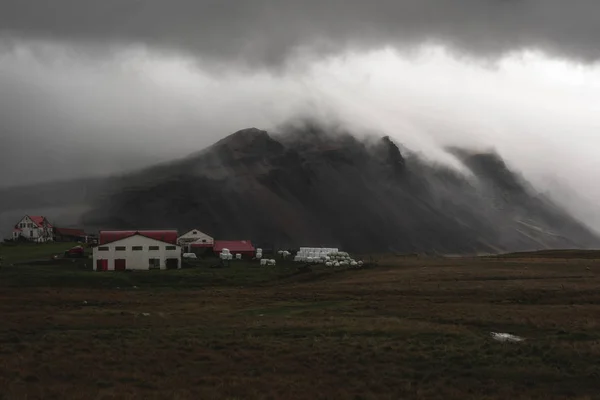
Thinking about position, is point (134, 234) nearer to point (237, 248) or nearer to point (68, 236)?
point (237, 248)

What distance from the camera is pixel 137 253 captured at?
92062mm

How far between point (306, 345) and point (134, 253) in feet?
219

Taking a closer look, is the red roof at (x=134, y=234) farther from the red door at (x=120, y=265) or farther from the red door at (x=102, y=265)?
the red door at (x=120, y=265)

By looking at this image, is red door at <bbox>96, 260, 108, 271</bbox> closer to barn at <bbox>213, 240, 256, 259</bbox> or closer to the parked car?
the parked car

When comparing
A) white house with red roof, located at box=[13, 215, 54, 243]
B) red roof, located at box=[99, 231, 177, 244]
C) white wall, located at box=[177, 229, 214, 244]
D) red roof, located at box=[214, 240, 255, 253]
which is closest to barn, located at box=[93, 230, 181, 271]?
red roof, located at box=[99, 231, 177, 244]

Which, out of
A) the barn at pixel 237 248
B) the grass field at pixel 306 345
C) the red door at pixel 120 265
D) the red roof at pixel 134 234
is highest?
the red roof at pixel 134 234

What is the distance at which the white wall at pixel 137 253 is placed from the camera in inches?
3546

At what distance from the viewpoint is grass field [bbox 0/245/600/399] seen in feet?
77.5

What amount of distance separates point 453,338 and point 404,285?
32962mm

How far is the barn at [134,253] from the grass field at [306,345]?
3031cm

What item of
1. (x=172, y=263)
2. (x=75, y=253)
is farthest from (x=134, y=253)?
(x=75, y=253)

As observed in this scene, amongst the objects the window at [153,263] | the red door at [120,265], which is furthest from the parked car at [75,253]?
the window at [153,263]

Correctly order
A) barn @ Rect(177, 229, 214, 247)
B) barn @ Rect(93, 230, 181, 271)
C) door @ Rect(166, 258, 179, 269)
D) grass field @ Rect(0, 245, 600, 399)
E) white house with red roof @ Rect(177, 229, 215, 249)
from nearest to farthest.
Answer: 1. grass field @ Rect(0, 245, 600, 399)
2. barn @ Rect(93, 230, 181, 271)
3. door @ Rect(166, 258, 179, 269)
4. white house with red roof @ Rect(177, 229, 215, 249)
5. barn @ Rect(177, 229, 214, 247)

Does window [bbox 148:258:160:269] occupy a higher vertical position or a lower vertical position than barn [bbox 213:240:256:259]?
lower
